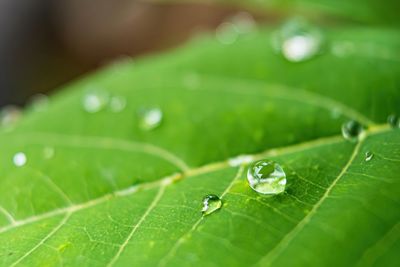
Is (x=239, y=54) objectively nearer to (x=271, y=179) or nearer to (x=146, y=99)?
(x=146, y=99)

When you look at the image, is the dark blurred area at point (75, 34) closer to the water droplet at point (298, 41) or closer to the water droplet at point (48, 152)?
the water droplet at point (298, 41)

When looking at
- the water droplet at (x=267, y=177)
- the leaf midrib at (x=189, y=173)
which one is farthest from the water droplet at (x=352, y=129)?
the water droplet at (x=267, y=177)

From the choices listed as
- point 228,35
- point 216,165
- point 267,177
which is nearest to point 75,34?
point 228,35

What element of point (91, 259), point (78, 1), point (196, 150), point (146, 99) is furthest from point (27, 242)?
point (78, 1)


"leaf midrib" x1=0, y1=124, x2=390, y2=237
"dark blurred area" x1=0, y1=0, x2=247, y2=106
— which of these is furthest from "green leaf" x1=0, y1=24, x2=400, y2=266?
"dark blurred area" x1=0, y1=0, x2=247, y2=106

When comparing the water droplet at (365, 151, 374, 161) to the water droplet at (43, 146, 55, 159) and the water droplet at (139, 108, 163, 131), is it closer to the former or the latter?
the water droplet at (139, 108, 163, 131)
